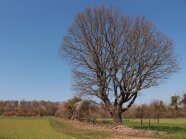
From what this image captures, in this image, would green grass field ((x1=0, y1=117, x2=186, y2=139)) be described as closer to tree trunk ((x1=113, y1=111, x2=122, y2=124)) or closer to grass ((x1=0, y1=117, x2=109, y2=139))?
grass ((x1=0, y1=117, x2=109, y2=139))

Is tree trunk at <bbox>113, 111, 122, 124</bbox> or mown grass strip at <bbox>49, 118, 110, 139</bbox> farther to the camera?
tree trunk at <bbox>113, 111, 122, 124</bbox>

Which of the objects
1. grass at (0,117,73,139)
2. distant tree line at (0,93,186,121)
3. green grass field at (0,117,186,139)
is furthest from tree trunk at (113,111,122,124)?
distant tree line at (0,93,186,121)

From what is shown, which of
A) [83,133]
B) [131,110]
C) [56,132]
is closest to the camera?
[83,133]

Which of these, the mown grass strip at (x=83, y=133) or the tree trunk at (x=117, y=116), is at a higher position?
the tree trunk at (x=117, y=116)

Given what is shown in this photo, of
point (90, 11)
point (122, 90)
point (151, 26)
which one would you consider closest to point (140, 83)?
point (122, 90)

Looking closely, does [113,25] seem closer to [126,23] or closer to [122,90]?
[126,23]

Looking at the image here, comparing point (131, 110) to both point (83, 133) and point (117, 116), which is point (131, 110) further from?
point (83, 133)

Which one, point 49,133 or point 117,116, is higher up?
point 117,116

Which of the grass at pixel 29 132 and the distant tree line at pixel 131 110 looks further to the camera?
the distant tree line at pixel 131 110

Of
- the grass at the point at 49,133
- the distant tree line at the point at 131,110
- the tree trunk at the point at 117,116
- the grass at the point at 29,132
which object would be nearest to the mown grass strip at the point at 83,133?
the grass at the point at 49,133

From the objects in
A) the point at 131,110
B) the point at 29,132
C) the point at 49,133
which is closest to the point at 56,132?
the point at 49,133

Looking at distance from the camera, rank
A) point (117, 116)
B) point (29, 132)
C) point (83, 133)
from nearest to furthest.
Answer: point (83, 133) → point (29, 132) → point (117, 116)

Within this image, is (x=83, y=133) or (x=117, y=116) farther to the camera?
(x=117, y=116)

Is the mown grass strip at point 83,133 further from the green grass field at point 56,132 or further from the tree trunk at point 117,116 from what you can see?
the tree trunk at point 117,116
